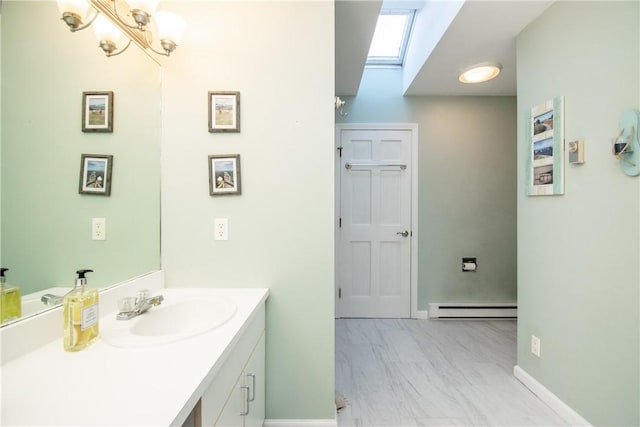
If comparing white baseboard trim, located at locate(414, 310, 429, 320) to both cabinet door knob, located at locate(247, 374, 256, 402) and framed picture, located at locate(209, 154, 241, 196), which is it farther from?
framed picture, located at locate(209, 154, 241, 196)

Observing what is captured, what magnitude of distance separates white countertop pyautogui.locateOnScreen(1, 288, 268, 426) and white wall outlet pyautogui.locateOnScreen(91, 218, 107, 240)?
0.39 meters

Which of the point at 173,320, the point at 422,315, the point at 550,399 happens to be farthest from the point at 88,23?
the point at 422,315

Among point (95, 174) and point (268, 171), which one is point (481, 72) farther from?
point (95, 174)

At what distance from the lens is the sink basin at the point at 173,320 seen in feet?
2.85

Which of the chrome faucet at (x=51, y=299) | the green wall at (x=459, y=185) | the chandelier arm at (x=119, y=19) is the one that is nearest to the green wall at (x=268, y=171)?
the chandelier arm at (x=119, y=19)

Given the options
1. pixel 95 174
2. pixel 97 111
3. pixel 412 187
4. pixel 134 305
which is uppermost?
pixel 97 111

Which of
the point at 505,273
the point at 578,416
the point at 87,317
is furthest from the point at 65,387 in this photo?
the point at 505,273

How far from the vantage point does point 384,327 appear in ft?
9.14

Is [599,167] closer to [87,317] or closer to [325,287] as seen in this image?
[325,287]

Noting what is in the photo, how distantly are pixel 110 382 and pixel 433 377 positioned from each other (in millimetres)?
2001

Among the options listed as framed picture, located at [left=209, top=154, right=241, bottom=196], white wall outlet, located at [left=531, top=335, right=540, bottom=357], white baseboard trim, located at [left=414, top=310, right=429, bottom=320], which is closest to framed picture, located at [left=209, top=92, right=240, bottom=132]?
framed picture, located at [left=209, top=154, right=241, bottom=196]

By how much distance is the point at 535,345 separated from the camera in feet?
5.78

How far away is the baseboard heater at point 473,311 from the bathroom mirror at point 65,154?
283cm

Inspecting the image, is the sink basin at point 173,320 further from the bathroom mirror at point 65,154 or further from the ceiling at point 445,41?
the ceiling at point 445,41
